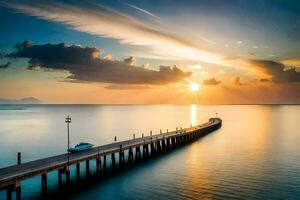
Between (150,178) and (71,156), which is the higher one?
(71,156)

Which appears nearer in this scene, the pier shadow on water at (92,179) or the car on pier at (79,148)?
the pier shadow on water at (92,179)

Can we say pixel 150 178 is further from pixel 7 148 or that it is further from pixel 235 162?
pixel 7 148

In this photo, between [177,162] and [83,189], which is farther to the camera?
[177,162]

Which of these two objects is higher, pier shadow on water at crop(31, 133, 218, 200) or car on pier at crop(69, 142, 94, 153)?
car on pier at crop(69, 142, 94, 153)

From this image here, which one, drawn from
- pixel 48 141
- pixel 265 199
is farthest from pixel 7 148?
pixel 265 199

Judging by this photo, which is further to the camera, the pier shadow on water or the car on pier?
the car on pier

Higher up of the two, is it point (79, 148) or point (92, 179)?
point (79, 148)

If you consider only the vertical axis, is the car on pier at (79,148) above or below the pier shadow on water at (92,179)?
above

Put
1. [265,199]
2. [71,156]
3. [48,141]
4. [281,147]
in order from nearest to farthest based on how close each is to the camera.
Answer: [265,199] < [71,156] < [281,147] < [48,141]

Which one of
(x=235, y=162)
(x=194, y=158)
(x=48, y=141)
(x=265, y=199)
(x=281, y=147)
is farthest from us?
(x=48, y=141)

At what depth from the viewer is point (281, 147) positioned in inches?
3152

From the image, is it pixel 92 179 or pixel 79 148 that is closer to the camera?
pixel 92 179

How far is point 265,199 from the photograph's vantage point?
38469 millimetres

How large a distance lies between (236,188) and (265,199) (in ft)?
15.4
